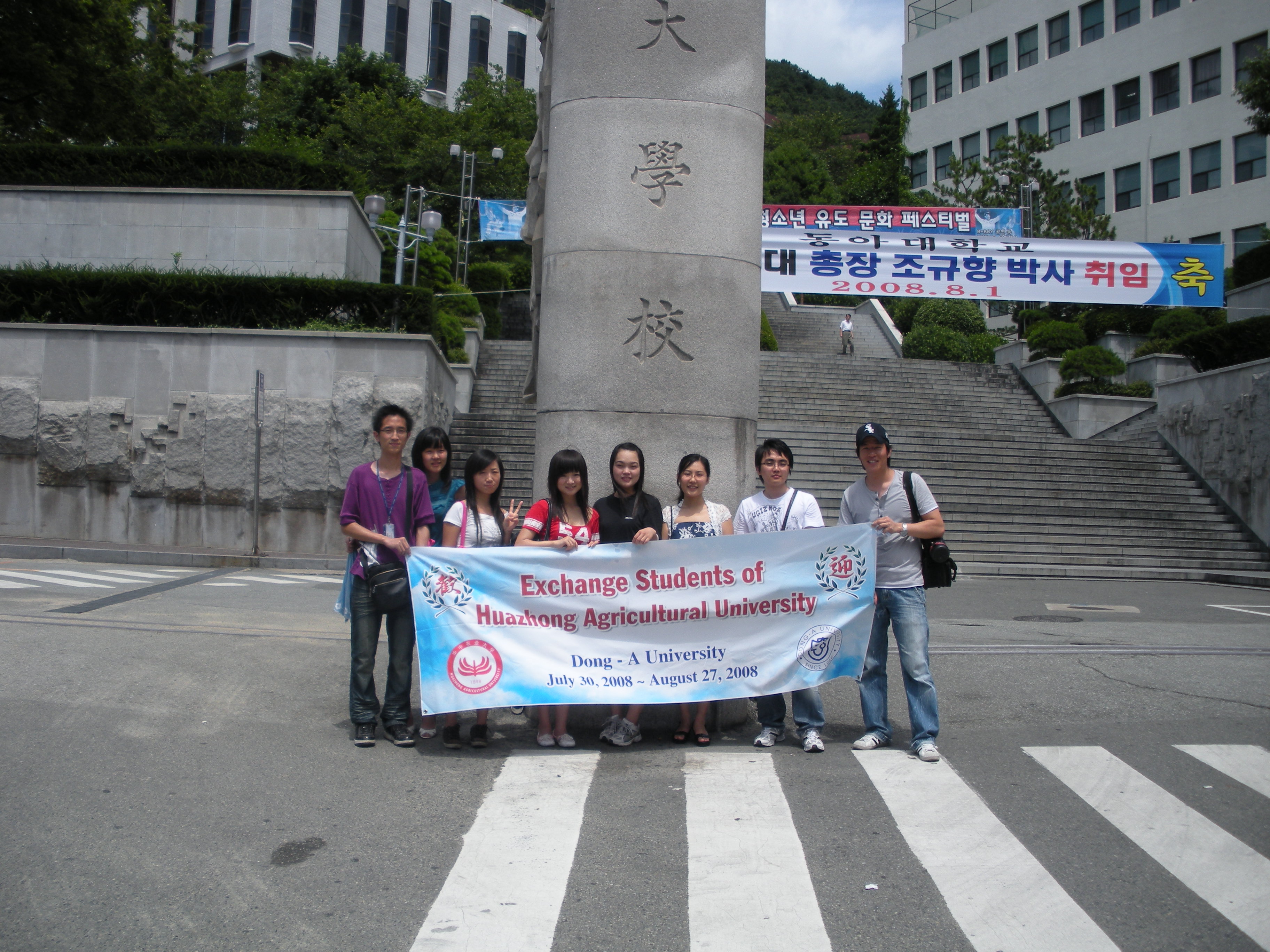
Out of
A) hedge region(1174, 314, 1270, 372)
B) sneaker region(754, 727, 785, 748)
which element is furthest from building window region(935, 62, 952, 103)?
sneaker region(754, 727, 785, 748)

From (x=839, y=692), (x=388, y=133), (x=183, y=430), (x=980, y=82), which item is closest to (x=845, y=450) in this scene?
(x=183, y=430)

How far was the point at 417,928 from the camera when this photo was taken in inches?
138

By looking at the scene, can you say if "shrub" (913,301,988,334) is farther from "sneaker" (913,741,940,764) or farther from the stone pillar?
"sneaker" (913,741,940,764)

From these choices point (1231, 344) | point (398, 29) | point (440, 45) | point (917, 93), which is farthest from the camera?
point (440, 45)

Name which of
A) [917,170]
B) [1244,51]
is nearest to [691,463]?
[1244,51]

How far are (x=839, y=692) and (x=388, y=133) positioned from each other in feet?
137

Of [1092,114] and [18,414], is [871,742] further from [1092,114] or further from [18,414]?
[1092,114]

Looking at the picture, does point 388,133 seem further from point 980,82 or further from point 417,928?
point 417,928

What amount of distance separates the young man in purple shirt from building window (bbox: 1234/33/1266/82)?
4455cm

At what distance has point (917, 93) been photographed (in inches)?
2213

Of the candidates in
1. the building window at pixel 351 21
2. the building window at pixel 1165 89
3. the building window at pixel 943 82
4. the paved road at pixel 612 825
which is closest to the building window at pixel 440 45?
the building window at pixel 351 21

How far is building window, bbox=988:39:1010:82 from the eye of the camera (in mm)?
50906

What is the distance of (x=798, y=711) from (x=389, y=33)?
6989 centimetres

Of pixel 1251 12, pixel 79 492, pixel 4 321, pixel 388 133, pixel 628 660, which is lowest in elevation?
pixel 628 660
